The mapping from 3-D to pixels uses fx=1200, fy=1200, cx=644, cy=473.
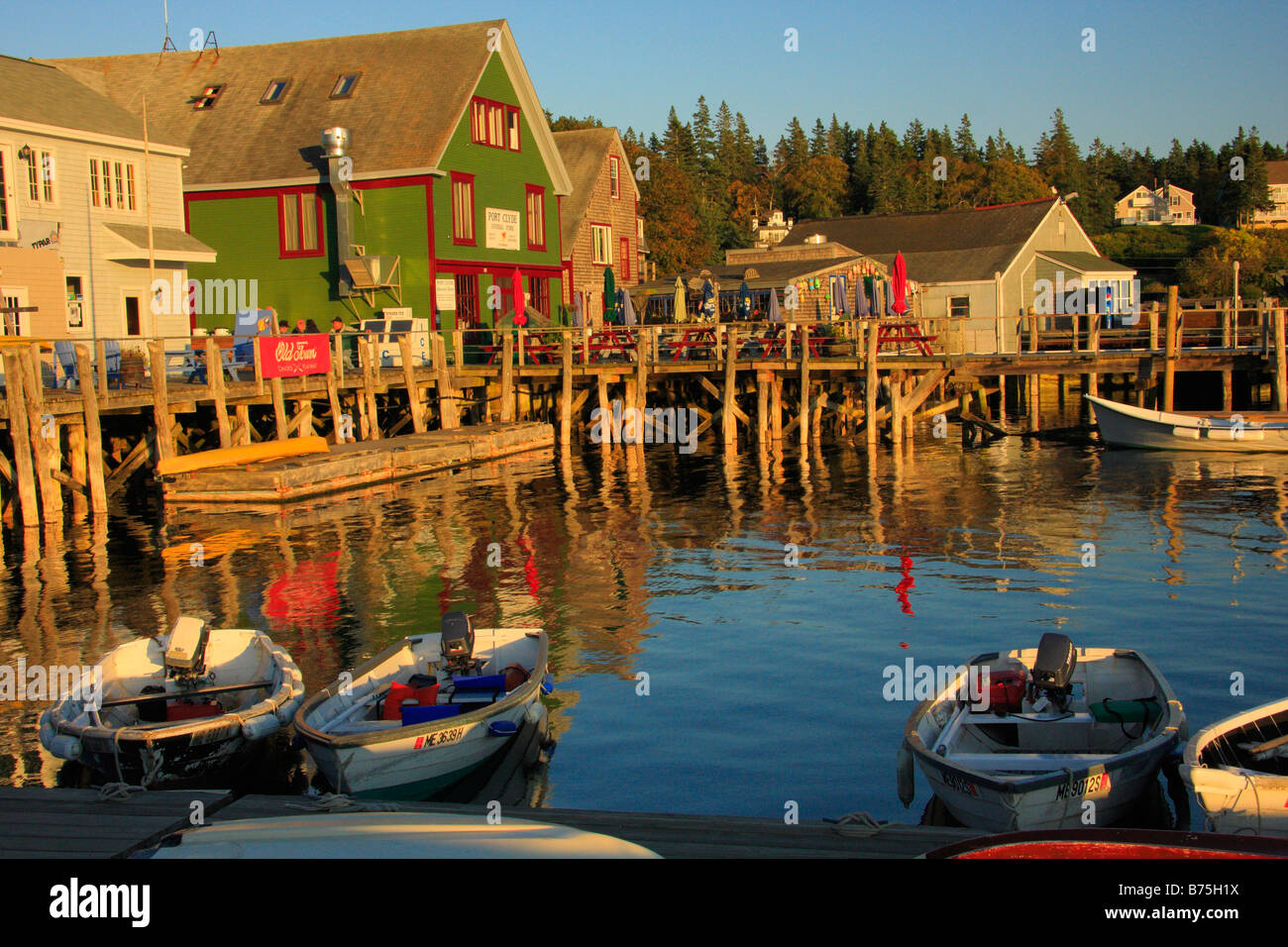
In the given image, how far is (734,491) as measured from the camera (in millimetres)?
28562

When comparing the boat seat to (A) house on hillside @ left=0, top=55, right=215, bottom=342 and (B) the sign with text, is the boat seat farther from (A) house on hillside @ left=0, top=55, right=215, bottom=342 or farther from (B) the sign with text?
(B) the sign with text

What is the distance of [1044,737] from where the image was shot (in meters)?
10.5

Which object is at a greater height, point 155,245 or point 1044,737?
point 155,245

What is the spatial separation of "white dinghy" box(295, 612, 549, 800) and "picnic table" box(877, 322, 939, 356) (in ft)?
78.8

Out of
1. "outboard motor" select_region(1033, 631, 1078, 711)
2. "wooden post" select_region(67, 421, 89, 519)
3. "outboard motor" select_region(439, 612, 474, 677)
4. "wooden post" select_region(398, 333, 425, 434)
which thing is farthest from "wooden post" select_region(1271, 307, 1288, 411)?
"wooden post" select_region(67, 421, 89, 519)

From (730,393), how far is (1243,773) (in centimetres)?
2758

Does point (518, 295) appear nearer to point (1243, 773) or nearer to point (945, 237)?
point (945, 237)

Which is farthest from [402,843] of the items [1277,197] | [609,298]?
[1277,197]

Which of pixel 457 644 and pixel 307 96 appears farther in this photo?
pixel 307 96

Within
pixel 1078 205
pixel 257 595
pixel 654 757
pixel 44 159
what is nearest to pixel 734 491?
pixel 257 595

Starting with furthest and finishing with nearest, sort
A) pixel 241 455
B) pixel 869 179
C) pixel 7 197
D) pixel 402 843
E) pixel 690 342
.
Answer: pixel 869 179, pixel 690 342, pixel 7 197, pixel 241 455, pixel 402 843

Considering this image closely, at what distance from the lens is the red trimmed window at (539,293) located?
148ft

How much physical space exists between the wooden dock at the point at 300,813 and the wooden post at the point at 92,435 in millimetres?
16721

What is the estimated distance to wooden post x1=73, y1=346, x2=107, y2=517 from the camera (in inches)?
933
